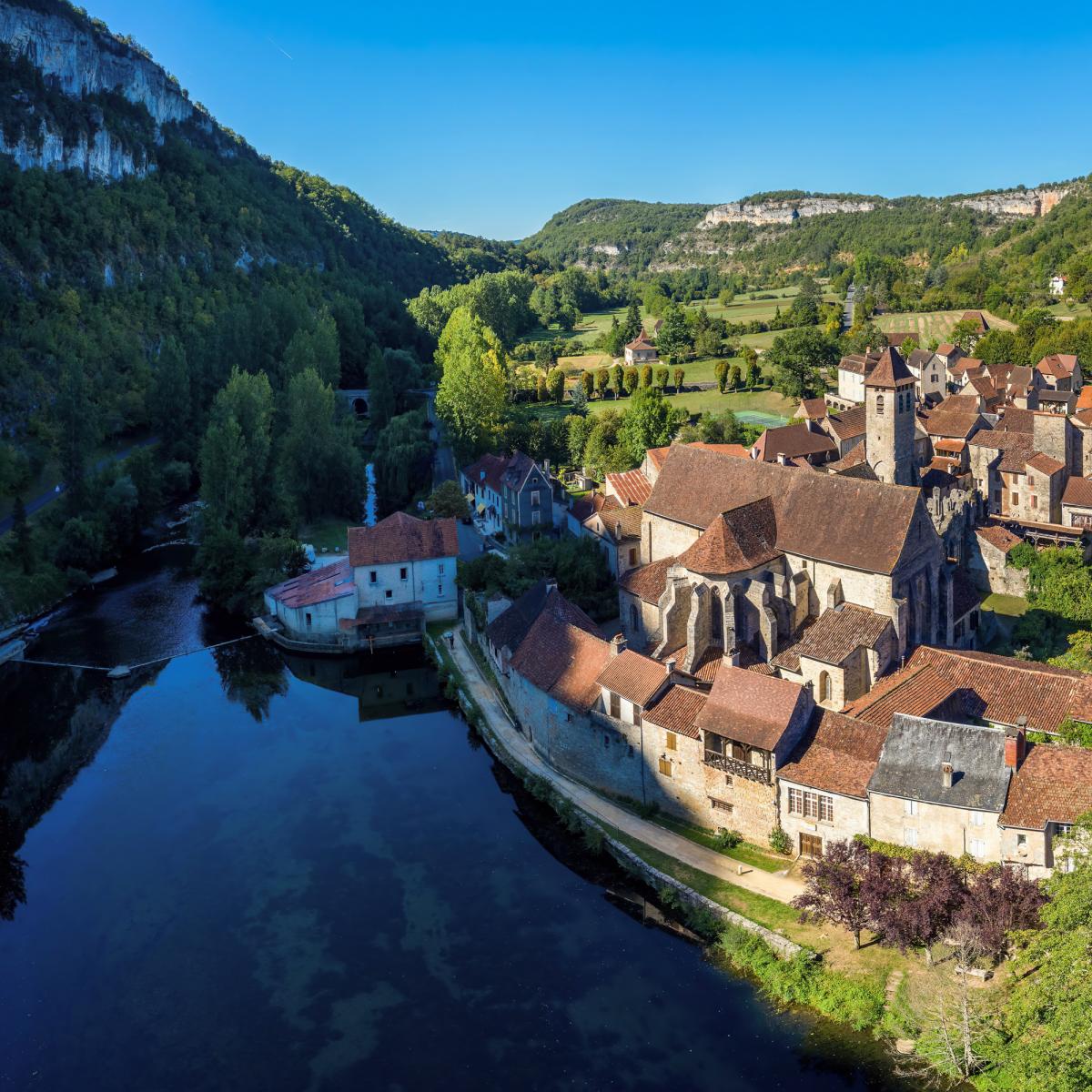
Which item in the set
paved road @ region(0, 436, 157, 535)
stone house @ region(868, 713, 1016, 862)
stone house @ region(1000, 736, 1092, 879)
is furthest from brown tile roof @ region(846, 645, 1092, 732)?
paved road @ region(0, 436, 157, 535)

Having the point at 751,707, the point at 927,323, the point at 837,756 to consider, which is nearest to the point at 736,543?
the point at 751,707

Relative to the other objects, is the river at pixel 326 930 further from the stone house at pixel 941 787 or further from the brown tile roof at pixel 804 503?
the brown tile roof at pixel 804 503

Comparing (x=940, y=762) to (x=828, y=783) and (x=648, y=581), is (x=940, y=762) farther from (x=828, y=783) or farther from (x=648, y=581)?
(x=648, y=581)

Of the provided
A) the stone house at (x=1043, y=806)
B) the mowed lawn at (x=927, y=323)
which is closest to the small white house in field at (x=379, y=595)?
the stone house at (x=1043, y=806)

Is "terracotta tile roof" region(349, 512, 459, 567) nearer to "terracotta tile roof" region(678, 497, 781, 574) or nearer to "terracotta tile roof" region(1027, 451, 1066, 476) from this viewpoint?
"terracotta tile roof" region(678, 497, 781, 574)

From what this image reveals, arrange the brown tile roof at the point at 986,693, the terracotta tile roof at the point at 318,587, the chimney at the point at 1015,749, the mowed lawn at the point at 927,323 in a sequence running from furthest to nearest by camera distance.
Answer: the mowed lawn at the point at 927,323 < the terracotta tile roof at the point at 318,587 < the brown tile roof at the point at 986,693 < the chimney at the point at 1015,749

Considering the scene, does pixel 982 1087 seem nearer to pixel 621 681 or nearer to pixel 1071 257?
pixel 621 681
